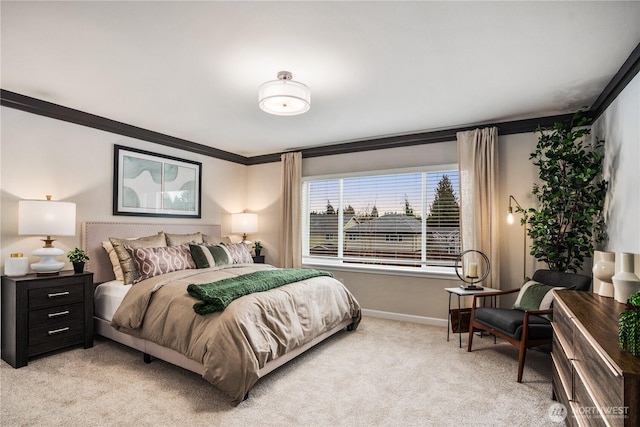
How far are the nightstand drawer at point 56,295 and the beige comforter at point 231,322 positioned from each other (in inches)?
20.2

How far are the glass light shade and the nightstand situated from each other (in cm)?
259

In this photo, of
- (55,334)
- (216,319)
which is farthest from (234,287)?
(55,334)

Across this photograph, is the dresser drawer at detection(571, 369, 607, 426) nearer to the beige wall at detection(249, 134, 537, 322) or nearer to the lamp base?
the beige wall at detection(249, 134, 537, 322)

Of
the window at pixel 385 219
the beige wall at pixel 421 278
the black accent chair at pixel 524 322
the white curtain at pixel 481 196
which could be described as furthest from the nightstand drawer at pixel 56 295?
the white curtain at pixel 481 196

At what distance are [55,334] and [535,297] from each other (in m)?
4.55

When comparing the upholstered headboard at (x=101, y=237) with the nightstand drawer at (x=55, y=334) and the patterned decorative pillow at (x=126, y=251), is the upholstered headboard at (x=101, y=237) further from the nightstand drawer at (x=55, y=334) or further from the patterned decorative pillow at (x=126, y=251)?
the nightstand drawer at (x=55, y=334)

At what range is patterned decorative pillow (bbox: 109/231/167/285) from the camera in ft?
12.1

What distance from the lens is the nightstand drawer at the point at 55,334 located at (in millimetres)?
3139

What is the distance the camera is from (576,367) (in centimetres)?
181

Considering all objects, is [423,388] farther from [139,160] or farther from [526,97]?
[139,160]

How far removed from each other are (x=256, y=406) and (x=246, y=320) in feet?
1.95

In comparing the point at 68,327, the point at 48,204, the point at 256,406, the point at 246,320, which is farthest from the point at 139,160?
the point at 256,406

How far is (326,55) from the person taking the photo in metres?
2.56

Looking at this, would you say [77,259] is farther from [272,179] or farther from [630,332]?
[630,332]
